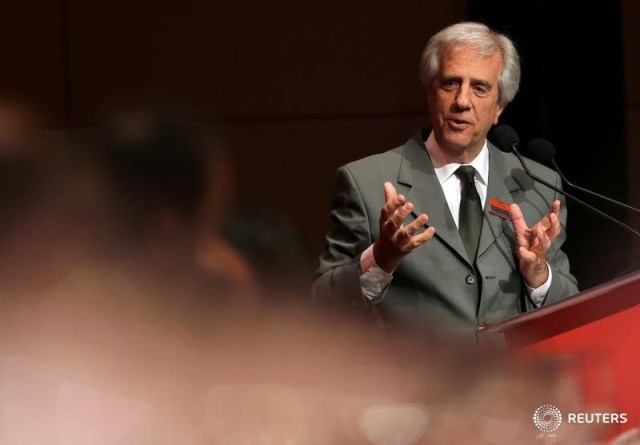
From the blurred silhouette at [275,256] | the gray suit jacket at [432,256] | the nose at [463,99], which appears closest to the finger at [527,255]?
the gray suit jacket at [432,256]

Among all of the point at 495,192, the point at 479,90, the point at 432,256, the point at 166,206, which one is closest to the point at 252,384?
the point at 432,256

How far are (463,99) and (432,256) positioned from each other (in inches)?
14.2

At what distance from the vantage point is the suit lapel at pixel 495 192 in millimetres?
2643

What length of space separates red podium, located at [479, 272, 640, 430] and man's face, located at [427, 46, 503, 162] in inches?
30.9

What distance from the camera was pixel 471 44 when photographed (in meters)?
2.78

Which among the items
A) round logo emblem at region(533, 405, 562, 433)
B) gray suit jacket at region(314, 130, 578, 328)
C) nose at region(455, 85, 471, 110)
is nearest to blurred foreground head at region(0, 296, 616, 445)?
round logo emblem at region(533, 405, 562, 433)

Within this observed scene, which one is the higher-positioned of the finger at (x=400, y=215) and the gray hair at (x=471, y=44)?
the gray hair at (x=471, y=44)

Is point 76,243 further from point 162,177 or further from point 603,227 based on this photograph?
point 603,227

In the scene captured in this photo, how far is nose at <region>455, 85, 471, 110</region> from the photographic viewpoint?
109 inches

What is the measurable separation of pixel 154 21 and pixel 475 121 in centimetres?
232

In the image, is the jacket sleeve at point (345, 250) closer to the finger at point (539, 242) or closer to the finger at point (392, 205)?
the finger at point (392, 205)

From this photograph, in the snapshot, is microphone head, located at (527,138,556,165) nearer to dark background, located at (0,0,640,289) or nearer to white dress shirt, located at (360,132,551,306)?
white dress shirt, located at (360,132,551,306)

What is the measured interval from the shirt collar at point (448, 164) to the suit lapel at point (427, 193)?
0.06ft

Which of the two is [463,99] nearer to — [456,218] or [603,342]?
[456,218]
